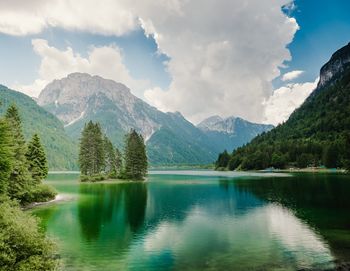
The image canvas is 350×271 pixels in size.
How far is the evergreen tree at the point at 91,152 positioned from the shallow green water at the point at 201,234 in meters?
74.6

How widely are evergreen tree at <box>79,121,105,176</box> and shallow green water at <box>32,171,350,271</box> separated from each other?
245ft

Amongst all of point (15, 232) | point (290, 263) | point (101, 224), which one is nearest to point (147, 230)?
point (101, 224)

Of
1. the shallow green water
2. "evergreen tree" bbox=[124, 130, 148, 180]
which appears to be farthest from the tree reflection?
"evergreen tree" bbox=[124, 130, 148, 180]

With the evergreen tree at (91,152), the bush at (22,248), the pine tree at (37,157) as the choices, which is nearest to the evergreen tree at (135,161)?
the evergreen tree at (91,152)

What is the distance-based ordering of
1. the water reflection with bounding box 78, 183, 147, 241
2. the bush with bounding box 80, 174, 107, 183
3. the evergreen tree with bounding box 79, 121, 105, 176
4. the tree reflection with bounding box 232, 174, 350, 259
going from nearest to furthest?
the tree reflection with bounding box 232, 174, 350, 259 < the water reflection with bounding box 78, 183, 147, 241 < the bush with bounding box 80, 174, 107, 183 < the evergreen tree with bounding box 79, 121, 105, 176

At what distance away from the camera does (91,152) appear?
14812 cm

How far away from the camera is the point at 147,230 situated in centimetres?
4541

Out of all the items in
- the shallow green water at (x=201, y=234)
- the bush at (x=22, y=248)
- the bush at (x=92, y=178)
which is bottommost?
the shallow green water at (x=201, y=234)

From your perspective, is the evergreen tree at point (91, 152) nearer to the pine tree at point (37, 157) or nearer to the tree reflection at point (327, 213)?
the pine tree at point (37, 157)

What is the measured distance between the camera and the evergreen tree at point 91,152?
479 feet

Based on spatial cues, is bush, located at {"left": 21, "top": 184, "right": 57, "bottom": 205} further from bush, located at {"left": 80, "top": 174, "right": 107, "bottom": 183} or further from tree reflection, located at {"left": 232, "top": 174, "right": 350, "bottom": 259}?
bush, located at {"left": 80, "top": 174, "right": 107, "bottom": 183}

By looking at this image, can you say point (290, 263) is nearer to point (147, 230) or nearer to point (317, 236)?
point (317, 236)

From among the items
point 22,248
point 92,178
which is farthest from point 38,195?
point 92,178

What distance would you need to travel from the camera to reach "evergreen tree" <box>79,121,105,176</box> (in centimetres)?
14600
